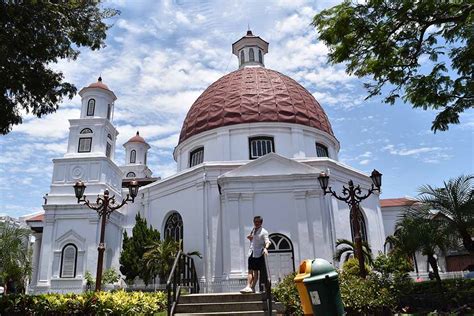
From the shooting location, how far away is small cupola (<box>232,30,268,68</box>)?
3412 cm

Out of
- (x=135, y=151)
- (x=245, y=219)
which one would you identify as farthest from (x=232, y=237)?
(x=135, y=151)

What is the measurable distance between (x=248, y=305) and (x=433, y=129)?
6569 millimetres

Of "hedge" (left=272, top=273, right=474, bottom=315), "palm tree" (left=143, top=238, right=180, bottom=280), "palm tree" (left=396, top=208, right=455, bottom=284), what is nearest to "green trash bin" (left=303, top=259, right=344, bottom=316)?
"hedge" (left=272, top=273, right=474, bottom=315)

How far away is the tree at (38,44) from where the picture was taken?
10.4 meters

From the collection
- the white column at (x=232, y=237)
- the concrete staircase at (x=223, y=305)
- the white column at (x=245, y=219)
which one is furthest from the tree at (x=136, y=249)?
the concrete staircase at (x=223, y=305)

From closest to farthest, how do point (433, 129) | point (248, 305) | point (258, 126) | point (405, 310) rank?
point (248, 305) → point (433, 129) → point (405, 310) → point (258, 126)

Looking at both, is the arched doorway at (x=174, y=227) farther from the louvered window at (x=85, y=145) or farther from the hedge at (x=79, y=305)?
the hedge at (x=79, y=305)

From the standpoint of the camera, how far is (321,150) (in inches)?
1040

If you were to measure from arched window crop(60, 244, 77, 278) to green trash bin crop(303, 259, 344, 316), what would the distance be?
23.2 m

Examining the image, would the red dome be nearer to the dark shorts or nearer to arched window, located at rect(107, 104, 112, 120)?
arched window, located at rect(107, 104, 112, 120)

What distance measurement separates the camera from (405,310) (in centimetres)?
1369

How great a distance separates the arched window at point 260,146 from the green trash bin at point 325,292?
19.2 metres

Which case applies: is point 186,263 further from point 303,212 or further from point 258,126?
point 258,126

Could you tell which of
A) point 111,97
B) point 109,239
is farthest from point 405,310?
point 111,97
